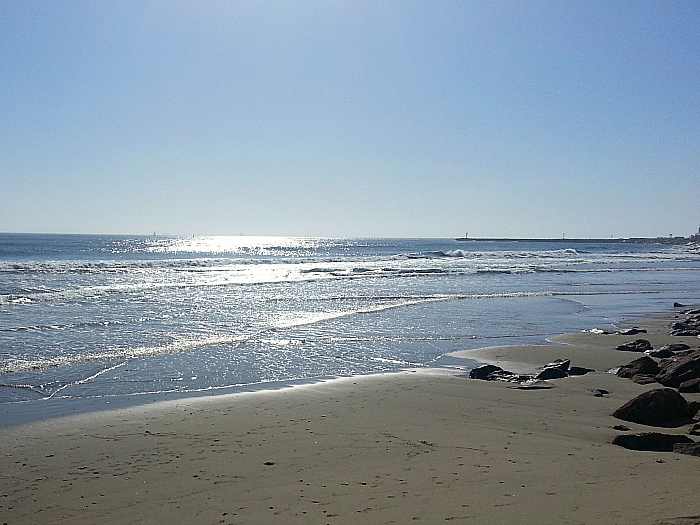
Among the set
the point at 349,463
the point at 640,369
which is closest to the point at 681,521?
the point at 349,463

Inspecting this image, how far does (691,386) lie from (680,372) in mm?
674

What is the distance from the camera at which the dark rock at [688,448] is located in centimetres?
640

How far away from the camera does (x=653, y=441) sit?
22.3 ft

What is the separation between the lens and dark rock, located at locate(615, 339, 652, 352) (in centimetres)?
1431

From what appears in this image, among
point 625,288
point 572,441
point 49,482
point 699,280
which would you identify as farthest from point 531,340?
point 699,280

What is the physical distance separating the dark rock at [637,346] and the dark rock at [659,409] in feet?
22.0

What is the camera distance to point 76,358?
12.9 metres

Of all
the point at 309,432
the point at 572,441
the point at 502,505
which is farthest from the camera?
the point at 309,432

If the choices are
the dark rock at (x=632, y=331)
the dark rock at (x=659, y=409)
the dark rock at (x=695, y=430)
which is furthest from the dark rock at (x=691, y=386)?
the dark rock at (x=632, y=331)

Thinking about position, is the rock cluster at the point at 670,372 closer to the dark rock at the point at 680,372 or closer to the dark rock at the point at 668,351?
the dark rock at the point at 680,372

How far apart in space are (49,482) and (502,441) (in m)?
5.08

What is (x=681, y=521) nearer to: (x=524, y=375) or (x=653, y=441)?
(x=653, y=441)

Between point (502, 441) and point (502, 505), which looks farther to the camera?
point (502, 441)

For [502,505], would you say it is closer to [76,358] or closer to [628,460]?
[628,460]
